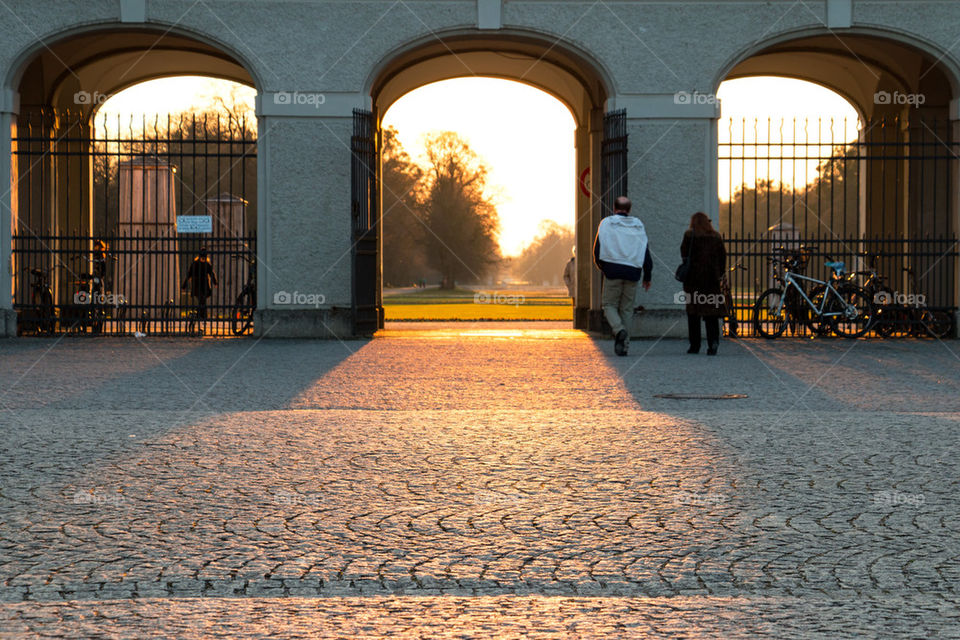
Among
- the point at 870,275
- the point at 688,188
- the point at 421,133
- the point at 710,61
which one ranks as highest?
the point at 421,133

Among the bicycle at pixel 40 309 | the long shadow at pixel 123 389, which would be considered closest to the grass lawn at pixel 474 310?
the bicycle at pixel 40 309

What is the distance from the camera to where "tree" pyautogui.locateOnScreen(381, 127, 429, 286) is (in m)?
62.2

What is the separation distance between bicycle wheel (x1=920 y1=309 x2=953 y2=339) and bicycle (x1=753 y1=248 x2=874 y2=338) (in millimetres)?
965

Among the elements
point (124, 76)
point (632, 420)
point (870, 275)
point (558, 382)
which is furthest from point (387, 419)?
point (124, 76)

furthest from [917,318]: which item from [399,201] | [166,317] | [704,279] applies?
[399,201]

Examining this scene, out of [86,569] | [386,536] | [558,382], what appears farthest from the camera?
[558,382]

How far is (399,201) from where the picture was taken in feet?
204

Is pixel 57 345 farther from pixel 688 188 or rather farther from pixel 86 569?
pixel 86 569

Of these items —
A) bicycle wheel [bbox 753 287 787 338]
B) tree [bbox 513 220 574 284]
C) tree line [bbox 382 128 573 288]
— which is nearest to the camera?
bicycle wheel [bbox 753 287 787 338]

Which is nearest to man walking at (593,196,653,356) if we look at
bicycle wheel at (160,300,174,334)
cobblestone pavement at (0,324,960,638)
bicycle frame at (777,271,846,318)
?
bicycle frame at (777,271,846,318)

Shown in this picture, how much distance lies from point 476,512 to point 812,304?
1264cm

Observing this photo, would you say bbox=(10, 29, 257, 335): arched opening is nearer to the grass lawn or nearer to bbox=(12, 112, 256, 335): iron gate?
bbox=(12, 112, 256, 335): iron gate

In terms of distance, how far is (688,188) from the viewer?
16.6 metres

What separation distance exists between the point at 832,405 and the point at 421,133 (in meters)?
61.6
